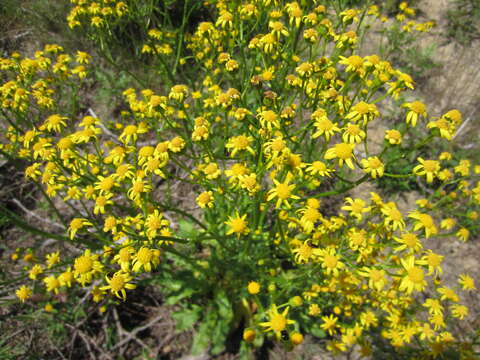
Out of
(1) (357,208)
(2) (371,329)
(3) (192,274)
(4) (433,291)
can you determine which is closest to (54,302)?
(3) (192,274)

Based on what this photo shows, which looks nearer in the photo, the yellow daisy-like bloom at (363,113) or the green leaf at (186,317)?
the yellow daisy-like bloom at (363,113)

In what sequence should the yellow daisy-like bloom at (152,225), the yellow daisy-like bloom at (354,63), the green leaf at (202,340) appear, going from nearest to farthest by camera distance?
the yellow daisy-like bloom at (152,225) → the yellow daisy-like bloom at (354,63) → the green leaf at (202,340)

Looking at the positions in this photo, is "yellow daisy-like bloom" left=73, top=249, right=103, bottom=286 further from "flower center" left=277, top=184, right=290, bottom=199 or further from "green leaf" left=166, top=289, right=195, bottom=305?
"flower center" left=277, top=184, right=290, bottom=199

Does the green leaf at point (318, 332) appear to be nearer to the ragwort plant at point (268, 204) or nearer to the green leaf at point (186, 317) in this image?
the ragwort plant at point (268, 204)

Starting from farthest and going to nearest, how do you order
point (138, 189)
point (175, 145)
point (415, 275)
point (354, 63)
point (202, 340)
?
point (202, 340) < point (354, 63) < point (175, 145) < point (138, 189) < point (415, 275)

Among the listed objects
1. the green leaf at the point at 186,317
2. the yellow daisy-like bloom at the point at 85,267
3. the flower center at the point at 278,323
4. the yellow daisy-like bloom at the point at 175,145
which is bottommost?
the green leaf at the point at 186,317

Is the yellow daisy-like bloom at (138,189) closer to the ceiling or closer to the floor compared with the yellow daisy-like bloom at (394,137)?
closer to the floor

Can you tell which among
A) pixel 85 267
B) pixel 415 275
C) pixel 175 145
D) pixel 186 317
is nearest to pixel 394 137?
pixel 415 275

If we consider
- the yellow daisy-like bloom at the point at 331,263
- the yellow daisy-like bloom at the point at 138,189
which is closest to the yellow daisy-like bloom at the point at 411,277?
the yellow daisy-like bloom at the point at 331,263

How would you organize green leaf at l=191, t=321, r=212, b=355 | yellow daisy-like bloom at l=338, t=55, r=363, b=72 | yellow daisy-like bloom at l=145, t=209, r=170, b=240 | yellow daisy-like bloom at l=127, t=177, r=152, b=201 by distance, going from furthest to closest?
green leaf at l=191, t=321, r=212, b=355, yellow daisy-like bloom at l=338, t=55, r=363, b=72, yellow daisy-like bloom at l=127, t=177, r=152, b=201, yellow daisy-like bloom at l=145, t=209, r=170, b=240

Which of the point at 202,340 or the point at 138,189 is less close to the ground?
the point at 138,189

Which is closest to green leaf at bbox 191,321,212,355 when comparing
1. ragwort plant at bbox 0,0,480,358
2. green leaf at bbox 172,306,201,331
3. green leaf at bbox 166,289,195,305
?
ragwort plant at bbox 0,0,480,358

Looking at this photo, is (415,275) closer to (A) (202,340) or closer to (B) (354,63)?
(B) (354,63)

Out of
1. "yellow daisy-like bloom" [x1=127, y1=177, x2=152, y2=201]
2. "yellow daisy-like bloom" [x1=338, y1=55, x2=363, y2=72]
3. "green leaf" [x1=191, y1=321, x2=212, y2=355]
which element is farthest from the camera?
"green leaf" [x1=191, y1=321, x2=212, y2=355]
